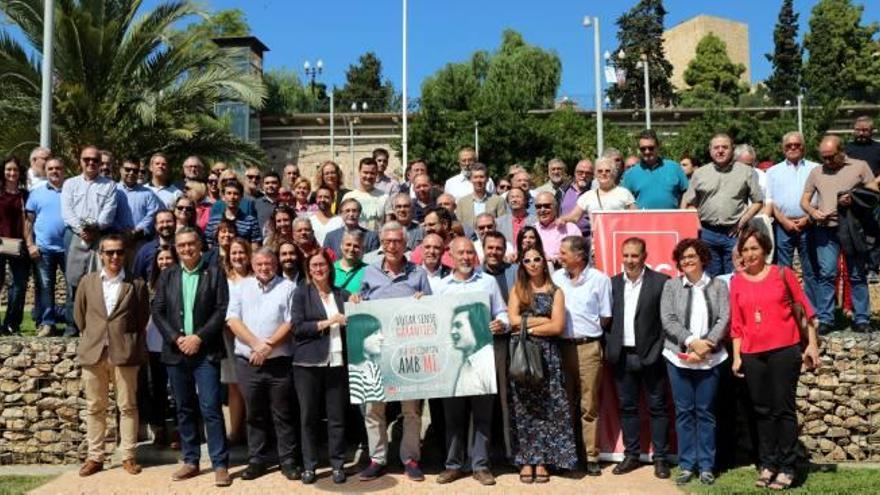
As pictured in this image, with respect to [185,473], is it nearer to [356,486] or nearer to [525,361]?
[356,486]

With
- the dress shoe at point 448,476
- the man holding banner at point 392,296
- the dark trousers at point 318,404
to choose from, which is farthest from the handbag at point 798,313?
the dark trousers at point 318,404

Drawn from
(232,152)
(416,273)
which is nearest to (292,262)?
(416,273)

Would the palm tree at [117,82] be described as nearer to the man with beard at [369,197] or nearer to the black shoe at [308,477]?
the man with beard at [369,197]

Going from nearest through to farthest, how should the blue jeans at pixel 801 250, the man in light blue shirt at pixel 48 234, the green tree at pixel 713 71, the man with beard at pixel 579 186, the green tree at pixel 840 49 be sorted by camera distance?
the blue jeans at pixel 801 250 < the man in light blue shirt at pixel 48 234 < the man with beard at pixel 579 186 < the green tree at pixel 840 49 < the green tree at pixel 713 71

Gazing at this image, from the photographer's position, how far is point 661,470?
670 centimetres

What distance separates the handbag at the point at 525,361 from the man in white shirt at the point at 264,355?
189 centimetres

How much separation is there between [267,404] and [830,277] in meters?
5.82

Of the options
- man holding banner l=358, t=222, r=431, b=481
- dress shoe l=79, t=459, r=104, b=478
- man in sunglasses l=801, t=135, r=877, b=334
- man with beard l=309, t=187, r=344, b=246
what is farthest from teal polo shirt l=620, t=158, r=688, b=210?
dress shoe l=79, t=459, r=104, b=478

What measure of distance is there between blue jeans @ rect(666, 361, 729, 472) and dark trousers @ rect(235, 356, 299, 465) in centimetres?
323

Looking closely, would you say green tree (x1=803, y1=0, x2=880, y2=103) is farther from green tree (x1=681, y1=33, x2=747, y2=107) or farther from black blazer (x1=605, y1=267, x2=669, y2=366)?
black blazer (x1=605, y1=267, x2=669, y2=366)

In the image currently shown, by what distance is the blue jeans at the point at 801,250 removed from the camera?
27.7 ft

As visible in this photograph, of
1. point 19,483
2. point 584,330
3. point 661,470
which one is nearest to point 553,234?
point 584,330

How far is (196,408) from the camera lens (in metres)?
6.88

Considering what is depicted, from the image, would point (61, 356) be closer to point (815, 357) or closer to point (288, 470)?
point (288, 470)
